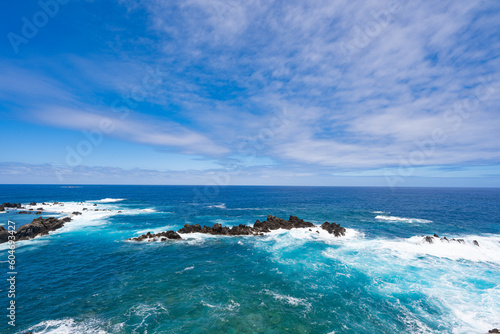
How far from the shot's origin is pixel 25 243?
38969 millimetres

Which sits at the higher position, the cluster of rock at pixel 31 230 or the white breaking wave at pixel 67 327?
the cluster of rock at pixel 31 230

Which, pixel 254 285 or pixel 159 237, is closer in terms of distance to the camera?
pixel 254 285

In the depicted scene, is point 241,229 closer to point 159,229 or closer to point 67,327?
point 159,229

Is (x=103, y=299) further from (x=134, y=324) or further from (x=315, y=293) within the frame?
(x=315, y=293)

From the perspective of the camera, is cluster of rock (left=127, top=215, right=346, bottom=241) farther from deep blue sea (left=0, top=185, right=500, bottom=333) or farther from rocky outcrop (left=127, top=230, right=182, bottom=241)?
deep blue sea (left=0, top=185, right=500, bottom=333)

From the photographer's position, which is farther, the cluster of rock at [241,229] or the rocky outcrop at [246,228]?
the rocky outcrop at [246,228]

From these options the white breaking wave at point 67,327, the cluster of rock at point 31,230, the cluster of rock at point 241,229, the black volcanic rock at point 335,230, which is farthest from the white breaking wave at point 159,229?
the black volcanic rock at point 335,230

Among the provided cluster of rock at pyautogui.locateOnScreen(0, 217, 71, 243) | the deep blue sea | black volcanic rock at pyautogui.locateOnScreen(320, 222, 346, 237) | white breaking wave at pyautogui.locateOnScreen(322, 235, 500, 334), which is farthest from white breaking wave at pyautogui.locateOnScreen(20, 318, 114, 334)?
black volcanic rock at pyautogui.locateOnScreen(320, 222, 346, 237)

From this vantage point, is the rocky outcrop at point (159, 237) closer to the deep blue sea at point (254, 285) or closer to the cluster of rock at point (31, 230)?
the deep blue sea at point (254, 285)

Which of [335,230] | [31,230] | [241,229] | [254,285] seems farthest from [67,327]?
[335,230]

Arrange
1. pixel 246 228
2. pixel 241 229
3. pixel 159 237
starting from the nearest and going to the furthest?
pixel 159 237
pixel 241 229
pixel 246 228

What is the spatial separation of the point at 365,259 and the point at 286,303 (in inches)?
737

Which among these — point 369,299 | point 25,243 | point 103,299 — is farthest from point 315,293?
point 25,243

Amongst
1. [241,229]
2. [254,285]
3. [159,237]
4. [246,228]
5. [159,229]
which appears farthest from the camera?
[159,229]
